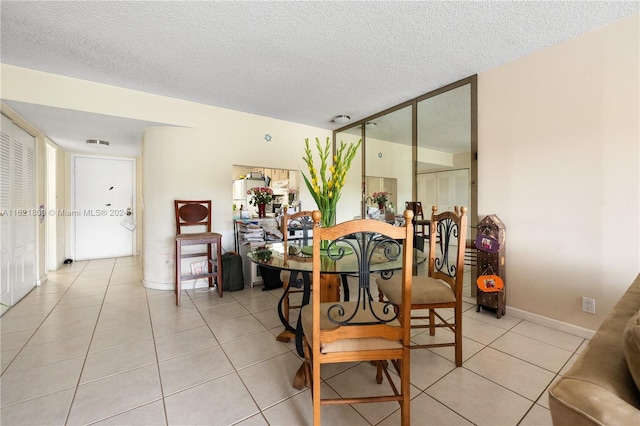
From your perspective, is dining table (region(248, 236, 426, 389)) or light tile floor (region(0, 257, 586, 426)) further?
dining table (region(248, 236, 426, 389))

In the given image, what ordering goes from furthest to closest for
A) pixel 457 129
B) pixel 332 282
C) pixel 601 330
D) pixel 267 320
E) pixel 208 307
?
pixel 457 129 → pixel 208 307 → pixel 267 320 → pixel 332 282 → pixel 601 330

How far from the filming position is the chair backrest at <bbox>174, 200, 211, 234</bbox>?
3.40 metres

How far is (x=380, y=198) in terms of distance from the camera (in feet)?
13.8

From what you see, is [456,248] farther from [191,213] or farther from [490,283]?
[191,213]

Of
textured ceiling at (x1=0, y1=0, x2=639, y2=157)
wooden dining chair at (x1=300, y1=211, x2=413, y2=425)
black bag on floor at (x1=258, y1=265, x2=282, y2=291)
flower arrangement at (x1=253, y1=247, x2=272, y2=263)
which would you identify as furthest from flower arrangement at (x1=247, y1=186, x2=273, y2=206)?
wooden dining chair at (x1=300, y1=211, x2=413, y2=425)

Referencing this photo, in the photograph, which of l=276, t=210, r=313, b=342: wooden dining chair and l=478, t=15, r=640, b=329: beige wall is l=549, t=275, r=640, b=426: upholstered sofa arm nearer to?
l=276, t=210, r=313, b=342: wooden dining chair

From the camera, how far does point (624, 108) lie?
1.99m

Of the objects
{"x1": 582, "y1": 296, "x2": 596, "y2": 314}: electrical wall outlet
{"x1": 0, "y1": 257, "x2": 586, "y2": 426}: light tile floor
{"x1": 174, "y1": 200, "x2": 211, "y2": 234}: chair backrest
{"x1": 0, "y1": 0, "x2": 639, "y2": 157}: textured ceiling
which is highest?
{"x1": 0, "y1": 0, "x2": 639, "y2": 157}: textured ceiling

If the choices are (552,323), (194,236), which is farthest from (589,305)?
(194,236)

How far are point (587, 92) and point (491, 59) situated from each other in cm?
82

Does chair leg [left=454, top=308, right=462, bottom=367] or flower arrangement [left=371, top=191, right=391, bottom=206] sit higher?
flower arrangement [left=371, top=191, right=391, bottom=206]

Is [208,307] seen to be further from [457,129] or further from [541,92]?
[541,92]

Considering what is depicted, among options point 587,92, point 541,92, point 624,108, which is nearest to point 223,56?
point 541,92

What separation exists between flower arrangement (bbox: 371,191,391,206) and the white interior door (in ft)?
16.1
